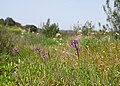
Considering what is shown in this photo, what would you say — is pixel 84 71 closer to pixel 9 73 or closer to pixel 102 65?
pixel 102 65

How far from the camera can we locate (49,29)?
51.2 ft

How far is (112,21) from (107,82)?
7128 millimetres

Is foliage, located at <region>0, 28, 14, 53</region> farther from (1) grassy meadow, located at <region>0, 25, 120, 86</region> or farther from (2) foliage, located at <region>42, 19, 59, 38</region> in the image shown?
(2) foliage, located at <region>42, 19, 59, 38</region>

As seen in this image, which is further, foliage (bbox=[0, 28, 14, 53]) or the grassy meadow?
foliage (bbox=[0, 28, 14, 53])

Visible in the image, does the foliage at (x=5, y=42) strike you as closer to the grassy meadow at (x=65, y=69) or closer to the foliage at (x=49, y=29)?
the grassy meadow at (x=65, y=69)

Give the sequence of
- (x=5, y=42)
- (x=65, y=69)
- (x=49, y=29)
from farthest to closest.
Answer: (x=49, y=29) → (x=5, y=42) → (x=65, y=69)

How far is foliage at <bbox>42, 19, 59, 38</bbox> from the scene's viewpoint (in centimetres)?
1514

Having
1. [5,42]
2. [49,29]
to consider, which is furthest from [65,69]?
[49,29]

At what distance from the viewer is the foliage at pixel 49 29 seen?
49.7 feet

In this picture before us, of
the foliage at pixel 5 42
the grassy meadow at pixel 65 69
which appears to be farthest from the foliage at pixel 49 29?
the grassy meadow at pixel 65 69

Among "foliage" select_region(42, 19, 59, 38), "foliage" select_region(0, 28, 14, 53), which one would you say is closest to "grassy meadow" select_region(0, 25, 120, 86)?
"foliage" select_region(0, 28, 14, 53)

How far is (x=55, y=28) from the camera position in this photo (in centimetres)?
1600

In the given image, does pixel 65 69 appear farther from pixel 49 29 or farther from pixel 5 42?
pixel 49 29

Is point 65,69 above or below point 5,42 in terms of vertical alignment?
below
